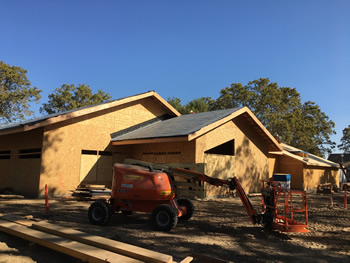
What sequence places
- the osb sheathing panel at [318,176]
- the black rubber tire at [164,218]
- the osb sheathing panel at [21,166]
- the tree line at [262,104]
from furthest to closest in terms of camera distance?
1. the tree line at [262,104]
2. the osb sheathing panel at [318,176]
3. the osb sheathing panel at [21,166]
4. the black rubber tire at [164,218]

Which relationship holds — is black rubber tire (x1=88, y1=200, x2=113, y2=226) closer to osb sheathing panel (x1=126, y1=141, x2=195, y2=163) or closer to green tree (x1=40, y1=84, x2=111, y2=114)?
osb sheathing panel (x1=126, y1=141, x2=195, y2=163)

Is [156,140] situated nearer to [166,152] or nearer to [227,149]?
[166,152]

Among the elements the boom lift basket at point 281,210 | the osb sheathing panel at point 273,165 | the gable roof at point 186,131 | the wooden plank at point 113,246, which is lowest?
the wooden plank at point 113,246

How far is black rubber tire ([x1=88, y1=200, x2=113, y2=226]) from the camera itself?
757 centimetres

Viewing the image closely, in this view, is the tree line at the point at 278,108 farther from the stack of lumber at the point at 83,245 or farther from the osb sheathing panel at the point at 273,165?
the stack of lumber at the point at 83,245

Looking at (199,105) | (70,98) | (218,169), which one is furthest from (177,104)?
(218,169)

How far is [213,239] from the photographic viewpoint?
259 inches

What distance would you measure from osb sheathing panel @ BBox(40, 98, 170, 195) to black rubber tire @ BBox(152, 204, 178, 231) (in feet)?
29.1

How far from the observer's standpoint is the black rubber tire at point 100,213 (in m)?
7.57

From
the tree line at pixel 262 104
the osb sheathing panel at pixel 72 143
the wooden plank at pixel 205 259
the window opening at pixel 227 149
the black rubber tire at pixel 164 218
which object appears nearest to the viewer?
Answer: the wooden plank at pixel 205 259

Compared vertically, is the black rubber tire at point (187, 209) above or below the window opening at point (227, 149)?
below

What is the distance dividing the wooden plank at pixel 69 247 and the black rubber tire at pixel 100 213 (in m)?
1.89

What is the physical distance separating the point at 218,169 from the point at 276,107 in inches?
1100

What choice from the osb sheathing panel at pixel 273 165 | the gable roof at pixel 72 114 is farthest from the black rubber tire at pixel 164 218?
the osb sheathing panel at pixel 273 165
